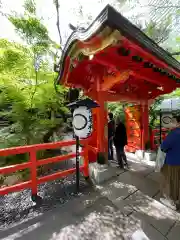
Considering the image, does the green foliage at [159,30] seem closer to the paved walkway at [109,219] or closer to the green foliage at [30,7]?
the green foliage at [30,7]

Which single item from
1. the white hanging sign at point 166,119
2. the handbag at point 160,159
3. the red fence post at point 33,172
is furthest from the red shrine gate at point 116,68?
the red fence post at point 33,172

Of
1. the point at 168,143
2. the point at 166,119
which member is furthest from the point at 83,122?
the point at 166,119

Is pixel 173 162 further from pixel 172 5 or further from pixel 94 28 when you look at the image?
pixel 172 5

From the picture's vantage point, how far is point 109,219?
261cm

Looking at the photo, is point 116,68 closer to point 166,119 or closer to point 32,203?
point 32,203

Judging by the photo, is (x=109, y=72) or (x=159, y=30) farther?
(x=159, y=30)

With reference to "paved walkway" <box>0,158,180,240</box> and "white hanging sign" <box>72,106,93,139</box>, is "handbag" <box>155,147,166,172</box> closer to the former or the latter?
"paved walkway" <box>0,158,180,240</box>

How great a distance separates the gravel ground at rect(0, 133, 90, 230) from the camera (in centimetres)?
277

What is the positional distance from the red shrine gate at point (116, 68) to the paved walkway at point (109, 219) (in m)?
1.29

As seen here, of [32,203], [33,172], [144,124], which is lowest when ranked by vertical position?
[32,203]

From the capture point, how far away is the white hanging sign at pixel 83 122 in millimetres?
3141

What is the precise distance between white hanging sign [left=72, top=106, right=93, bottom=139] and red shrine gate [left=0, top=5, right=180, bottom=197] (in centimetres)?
69

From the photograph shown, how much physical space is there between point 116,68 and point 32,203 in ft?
10.6

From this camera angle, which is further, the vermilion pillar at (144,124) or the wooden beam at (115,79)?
the vermilion pillar at (144,124)
